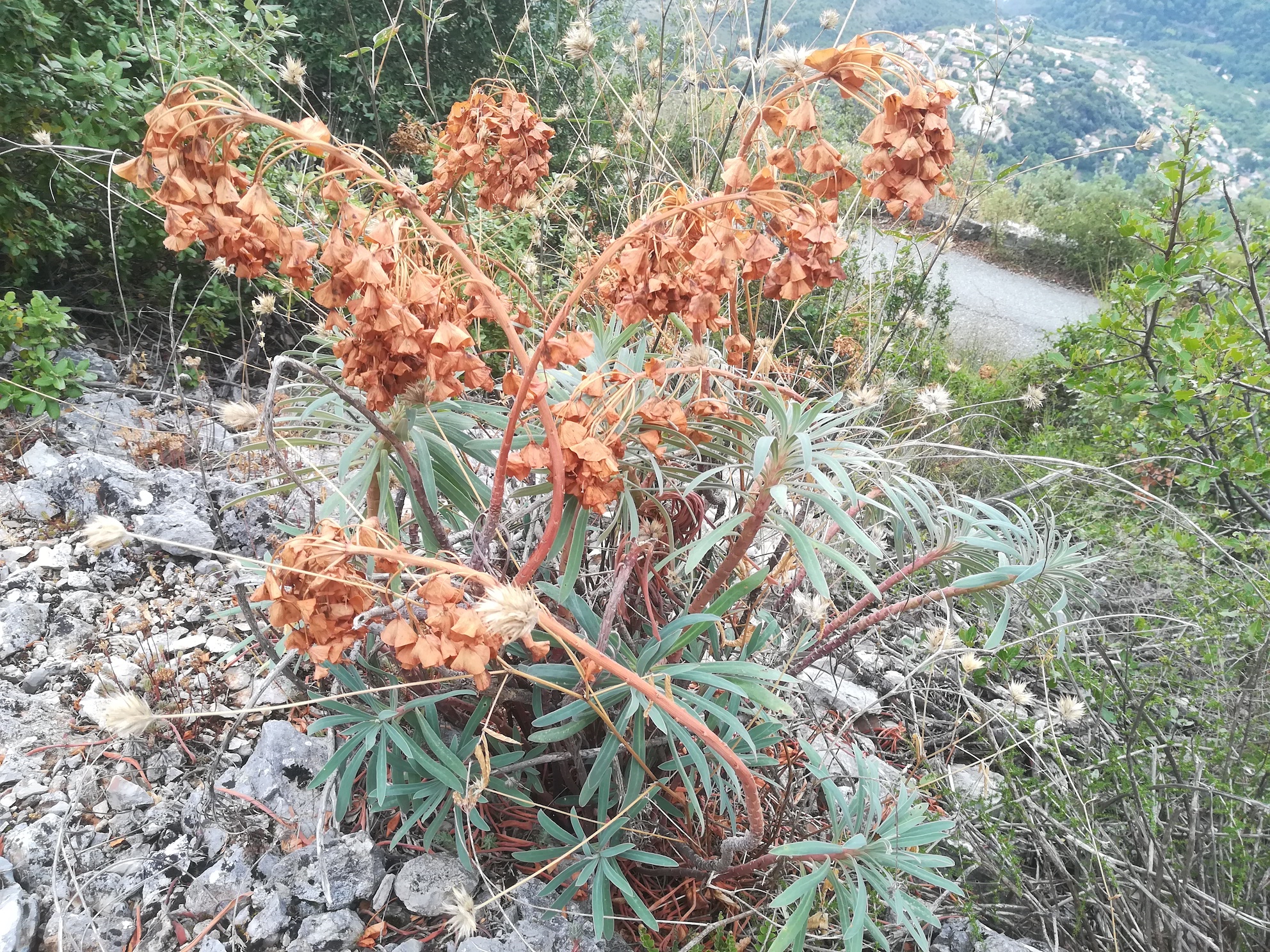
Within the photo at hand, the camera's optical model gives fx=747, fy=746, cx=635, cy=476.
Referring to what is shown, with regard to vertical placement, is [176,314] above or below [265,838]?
above

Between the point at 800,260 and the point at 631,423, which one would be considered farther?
the point at 631,423

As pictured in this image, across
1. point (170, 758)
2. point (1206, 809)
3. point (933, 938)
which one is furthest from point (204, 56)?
point (1206, 809)

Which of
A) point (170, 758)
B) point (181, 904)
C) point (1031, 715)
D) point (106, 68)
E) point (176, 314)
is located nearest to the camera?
point (181, 904)

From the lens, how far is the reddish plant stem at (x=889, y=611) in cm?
154

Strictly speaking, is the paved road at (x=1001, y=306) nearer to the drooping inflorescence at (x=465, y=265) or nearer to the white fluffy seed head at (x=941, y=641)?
the white fluffy seed head at (x=941, y=641)

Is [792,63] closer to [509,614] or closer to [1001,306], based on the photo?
[509,614]

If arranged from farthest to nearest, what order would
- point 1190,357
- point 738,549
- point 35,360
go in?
point 1190,357
point 35,360
point 738,549

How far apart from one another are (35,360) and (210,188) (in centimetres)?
213

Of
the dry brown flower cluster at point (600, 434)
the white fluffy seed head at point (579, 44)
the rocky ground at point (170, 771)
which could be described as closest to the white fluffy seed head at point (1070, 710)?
the rocky ground at point (170, 771)

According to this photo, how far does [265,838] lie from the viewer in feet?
5.27

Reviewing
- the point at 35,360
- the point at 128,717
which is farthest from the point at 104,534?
the point at 35,360

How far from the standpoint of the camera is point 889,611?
1.54 m

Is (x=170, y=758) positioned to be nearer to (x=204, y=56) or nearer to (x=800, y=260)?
(x=800, y=260)

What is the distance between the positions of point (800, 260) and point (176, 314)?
3146mm
